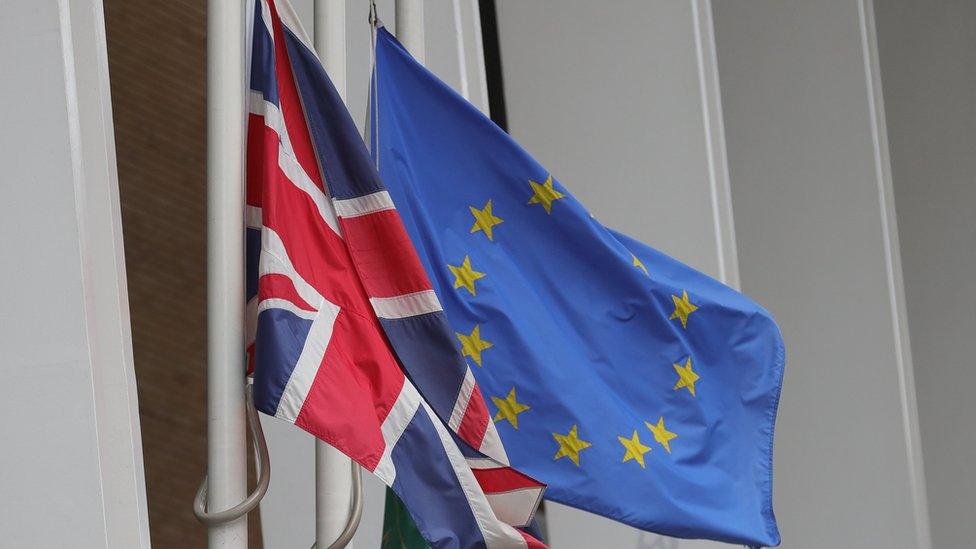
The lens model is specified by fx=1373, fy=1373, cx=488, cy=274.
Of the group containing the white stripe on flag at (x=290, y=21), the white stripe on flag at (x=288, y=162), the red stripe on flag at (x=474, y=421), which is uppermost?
the white stripe on flag at (x=290, y=21)

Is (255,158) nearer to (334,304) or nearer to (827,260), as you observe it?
(334,304)

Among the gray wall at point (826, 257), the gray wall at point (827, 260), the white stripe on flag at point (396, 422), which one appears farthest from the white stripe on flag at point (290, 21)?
the gray wall at point (827, 260)

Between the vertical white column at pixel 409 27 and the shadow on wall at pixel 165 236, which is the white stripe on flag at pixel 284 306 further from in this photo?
the shadow on wall at pixel 165 236

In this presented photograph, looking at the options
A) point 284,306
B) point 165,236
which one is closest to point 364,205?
point 284,306

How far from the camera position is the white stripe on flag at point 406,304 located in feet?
9.13

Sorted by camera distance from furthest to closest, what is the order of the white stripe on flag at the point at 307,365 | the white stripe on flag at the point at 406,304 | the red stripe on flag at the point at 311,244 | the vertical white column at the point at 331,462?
1. the vertical white column at the point at 331,462
2. the white stripe on flag at the point at 406,304
3. the red stripe on flag at the point at 311,244
4. the white stripe on flag at the point at 307,365

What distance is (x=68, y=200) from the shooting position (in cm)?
264

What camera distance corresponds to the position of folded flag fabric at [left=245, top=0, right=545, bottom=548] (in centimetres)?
254

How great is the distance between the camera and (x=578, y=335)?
3.53m

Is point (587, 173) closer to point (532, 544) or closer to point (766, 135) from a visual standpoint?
point (766, 135)

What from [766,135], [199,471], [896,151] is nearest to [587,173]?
[766,135]

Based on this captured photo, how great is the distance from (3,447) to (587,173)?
3.65 m

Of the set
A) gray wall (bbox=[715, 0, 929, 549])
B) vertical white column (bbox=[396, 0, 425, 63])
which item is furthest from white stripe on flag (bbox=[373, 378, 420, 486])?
gray wall (bbox=[715, 0, 929, 549])

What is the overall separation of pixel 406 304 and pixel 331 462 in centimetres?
42
